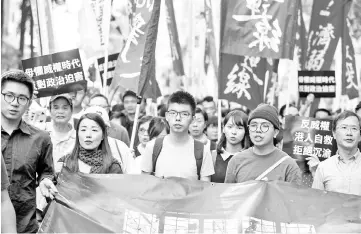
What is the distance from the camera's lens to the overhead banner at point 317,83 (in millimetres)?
10742

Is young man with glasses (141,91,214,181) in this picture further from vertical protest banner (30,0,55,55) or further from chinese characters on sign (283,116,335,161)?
vertical protest banner (30,0,55,55)

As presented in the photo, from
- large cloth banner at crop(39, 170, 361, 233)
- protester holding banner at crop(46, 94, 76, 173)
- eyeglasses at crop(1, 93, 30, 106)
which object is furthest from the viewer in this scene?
protester holding banner at crop(46, 94, 76, 173)

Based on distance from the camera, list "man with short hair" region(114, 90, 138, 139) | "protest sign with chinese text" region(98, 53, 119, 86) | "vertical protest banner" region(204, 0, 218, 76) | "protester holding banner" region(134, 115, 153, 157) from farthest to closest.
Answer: "vertical protest banner" region(204, 0, 218, 76)
"protest sign with chinese text" region(98, 53, 119, 86)
"man with short hair" region(114, 90, 138, 139)
"protester holding banner" region(134, 115, 153, 157)

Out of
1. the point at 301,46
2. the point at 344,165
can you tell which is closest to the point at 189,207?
the point at 344,165

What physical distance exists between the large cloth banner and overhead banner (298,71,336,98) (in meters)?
5.72

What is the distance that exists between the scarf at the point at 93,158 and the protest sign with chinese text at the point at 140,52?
2.59 m

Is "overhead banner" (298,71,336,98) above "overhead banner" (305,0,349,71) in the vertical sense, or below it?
below

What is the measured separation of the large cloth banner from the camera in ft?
16.1

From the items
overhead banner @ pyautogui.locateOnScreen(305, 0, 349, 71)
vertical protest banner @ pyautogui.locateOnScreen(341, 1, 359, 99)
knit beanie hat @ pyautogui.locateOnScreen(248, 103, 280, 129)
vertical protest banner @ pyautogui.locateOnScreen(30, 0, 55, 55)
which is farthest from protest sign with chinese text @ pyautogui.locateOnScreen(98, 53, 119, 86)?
knit beanie hat @ pyautogui.locateOnScreen(248, 103, 280, 129)

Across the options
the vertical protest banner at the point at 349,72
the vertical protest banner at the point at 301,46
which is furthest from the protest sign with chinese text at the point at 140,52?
the vertical protest banner at the point at 349,72

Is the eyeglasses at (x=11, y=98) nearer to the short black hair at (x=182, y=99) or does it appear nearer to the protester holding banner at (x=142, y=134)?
the short black hair at (x=182, y=99)

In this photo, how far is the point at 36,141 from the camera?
4762 mm

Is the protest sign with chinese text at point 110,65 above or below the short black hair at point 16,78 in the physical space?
above

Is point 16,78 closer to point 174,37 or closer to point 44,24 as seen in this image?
point 44,24
